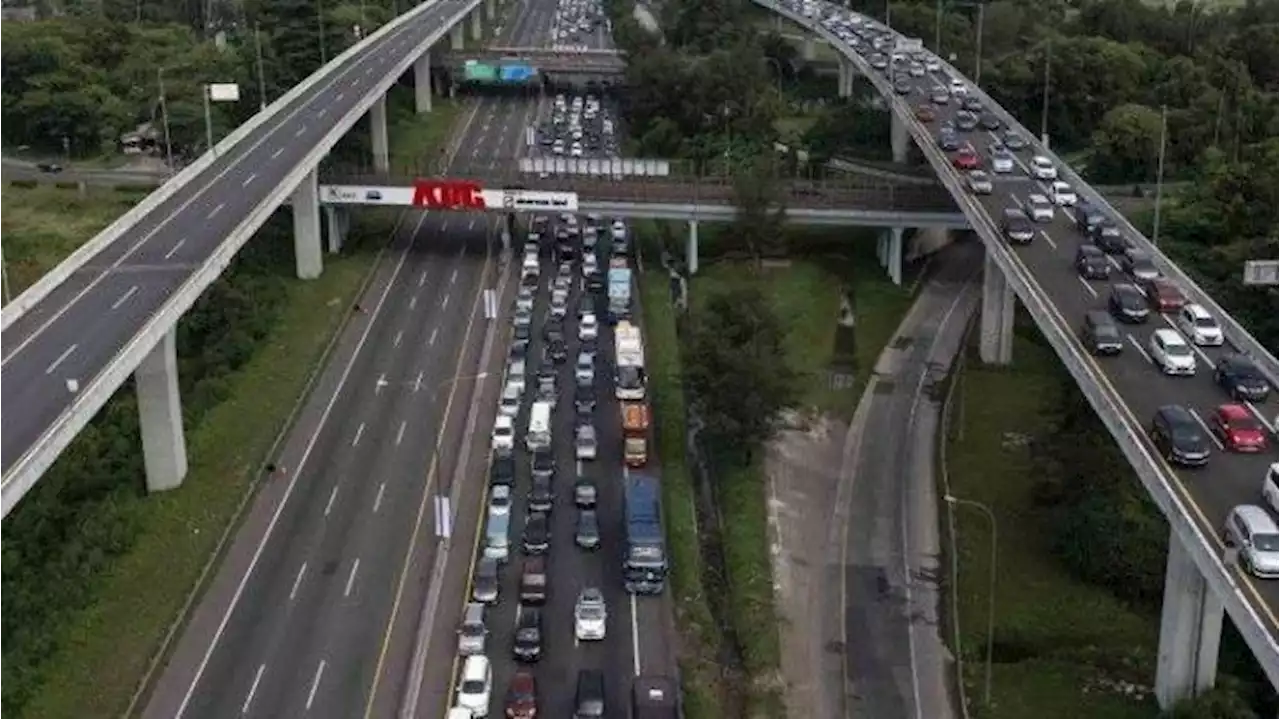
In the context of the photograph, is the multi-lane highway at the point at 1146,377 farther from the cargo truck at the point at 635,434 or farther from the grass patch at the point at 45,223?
the grass patch at the point at 45,223

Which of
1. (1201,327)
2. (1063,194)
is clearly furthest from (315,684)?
(1063,194)

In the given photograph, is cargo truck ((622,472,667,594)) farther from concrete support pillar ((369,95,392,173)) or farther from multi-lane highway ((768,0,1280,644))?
concrete support pillar ((369,95,392,173))

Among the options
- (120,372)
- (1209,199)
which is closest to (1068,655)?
(120,372)

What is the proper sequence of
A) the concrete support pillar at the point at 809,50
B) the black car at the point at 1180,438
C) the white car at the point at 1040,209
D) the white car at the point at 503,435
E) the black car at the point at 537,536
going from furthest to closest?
the concrete support pillar at the point at 809,50 < the white car at the point at 1040,209 < the white car at the point at 503,435 < the black car at the point at 537,536 < the black car at the point at 1180,438

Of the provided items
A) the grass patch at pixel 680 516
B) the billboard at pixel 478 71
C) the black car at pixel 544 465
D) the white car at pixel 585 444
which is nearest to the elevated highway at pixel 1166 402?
the grass patch at pixel 680 516

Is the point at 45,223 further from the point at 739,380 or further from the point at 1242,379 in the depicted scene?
the point at 1242,379
